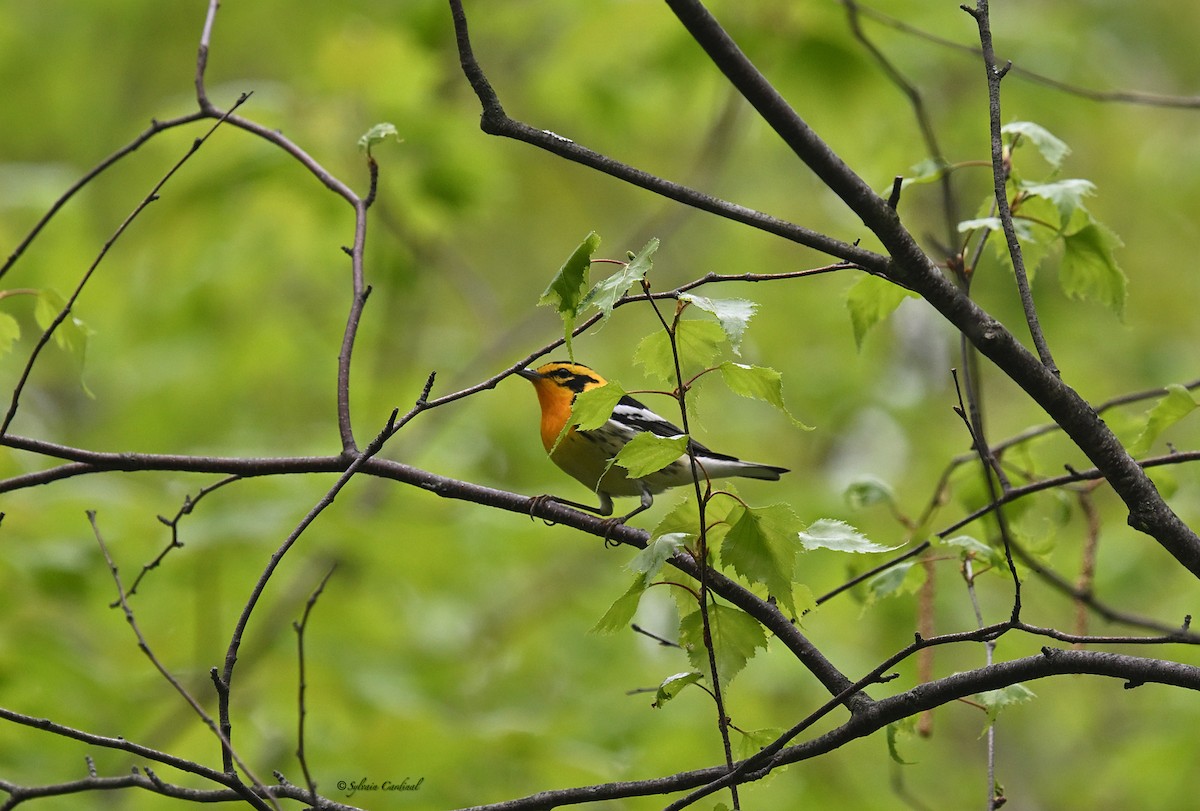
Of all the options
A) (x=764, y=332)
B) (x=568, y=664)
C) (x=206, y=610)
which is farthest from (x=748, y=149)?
(x=206, y=610)

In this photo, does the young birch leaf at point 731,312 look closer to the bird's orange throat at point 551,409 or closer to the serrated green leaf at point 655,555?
the serrated green leaf at point 655,555

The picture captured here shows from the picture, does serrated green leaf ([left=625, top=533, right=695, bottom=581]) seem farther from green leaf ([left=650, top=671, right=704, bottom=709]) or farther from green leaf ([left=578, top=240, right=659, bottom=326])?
green leaf ([left=578, top=240, right=659, bottom=326])

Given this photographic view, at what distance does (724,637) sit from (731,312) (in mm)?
690

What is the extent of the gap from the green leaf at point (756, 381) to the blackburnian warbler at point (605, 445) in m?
2.12

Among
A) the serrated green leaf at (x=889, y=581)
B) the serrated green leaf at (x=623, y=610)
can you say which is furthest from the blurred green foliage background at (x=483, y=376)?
the serrated green leaf at (x=623, y=610)

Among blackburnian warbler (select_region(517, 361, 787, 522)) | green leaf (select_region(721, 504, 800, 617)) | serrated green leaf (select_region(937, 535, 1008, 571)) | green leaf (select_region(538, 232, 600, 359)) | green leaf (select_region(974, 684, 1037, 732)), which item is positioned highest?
blackburnian warbler (select_region(517, 361, 787, 522))

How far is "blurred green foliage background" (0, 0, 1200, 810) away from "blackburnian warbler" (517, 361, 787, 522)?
79cm

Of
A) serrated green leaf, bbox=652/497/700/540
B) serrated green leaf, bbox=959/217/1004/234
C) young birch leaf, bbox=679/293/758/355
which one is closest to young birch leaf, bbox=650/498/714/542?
serrated green leaf, bbox=652/497/700/540

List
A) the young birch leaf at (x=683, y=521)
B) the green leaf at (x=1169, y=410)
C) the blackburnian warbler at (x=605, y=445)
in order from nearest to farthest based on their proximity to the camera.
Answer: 1. the young birch leaf at (x=683, y=521)
2. the green leaf at (x=1169, y=410)
3. the blackburnian warbler at (x=605, y=445)

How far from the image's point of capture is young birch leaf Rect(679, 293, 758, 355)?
175 centimetres

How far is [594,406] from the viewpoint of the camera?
6.56ft

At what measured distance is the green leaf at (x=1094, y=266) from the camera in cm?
254

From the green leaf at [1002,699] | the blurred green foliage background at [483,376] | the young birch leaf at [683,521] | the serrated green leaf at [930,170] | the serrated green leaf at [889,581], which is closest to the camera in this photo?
the young birch leaf at [683,521]

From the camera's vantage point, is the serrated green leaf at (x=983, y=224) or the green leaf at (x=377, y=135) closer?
the serrated green leaf at (x=983, y=224)
